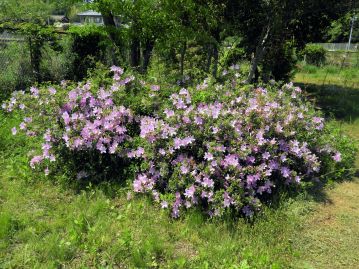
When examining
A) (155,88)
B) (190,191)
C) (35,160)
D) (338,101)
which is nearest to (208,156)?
(190,191)

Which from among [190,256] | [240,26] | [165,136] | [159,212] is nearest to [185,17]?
[240,26]

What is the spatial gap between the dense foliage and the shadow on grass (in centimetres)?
266

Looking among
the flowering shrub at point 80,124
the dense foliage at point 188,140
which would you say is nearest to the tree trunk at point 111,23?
the dense foliage at point 188,140

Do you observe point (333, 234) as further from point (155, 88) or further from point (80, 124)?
point (80, 124)

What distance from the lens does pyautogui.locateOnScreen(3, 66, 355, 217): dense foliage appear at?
3.15 m

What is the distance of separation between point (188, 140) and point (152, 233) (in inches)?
34.7

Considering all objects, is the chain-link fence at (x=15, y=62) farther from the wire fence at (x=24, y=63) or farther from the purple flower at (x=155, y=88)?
the purple flower at (x=155, y=88)

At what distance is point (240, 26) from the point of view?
7688mm

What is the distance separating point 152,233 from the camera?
2895mm

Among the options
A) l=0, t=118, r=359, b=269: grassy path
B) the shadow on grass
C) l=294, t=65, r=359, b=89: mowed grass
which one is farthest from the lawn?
l=294, t=65, r=359, b=89: mowed grass

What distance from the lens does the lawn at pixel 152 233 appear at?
8.61 feet

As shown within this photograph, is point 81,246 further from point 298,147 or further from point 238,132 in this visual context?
point 298,147

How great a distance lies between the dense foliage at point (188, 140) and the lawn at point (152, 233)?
7.1 inches

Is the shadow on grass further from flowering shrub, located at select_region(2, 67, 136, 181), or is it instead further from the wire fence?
the wire fence
